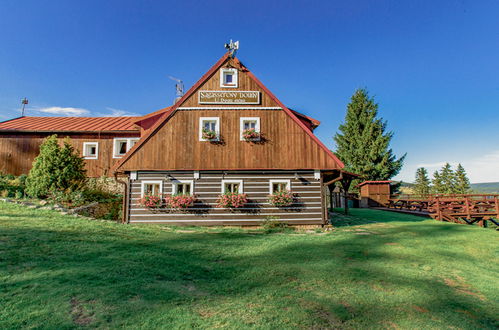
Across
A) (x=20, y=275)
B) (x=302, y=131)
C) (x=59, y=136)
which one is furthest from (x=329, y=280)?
(x=59, y=136)

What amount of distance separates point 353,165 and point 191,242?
96.2 feet

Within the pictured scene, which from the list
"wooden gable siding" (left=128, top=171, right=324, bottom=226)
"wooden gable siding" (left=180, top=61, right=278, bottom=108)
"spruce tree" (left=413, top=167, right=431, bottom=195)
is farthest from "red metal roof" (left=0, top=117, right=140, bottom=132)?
"spruce tree" (left=413, top=167, right=431, bottom=195)

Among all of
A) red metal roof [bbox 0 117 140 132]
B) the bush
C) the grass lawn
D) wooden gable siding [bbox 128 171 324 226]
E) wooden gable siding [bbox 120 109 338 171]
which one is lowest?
the grass lawn

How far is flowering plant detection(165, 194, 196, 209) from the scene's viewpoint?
12984mm

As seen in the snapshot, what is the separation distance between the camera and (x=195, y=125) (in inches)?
553

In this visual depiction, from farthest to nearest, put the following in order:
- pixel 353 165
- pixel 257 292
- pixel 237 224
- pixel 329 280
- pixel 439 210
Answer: pixel 353 165 → pixel 439 210 → pixel 237 224 → pixel 329 280 → pixel 257 292

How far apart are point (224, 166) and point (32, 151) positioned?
53.2 ft

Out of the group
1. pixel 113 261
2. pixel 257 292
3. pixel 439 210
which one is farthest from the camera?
pixel 439 210

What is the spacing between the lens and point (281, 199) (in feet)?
43.3

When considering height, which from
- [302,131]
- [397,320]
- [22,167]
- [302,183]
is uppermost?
[302,131]

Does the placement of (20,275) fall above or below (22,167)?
below

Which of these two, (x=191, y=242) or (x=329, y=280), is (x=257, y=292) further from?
(x=191, y=242)

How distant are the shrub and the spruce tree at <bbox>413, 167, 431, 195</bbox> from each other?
53.7 metres

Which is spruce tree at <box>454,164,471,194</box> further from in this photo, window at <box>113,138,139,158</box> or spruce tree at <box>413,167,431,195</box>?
window at <box>113,138,139,158</box>
